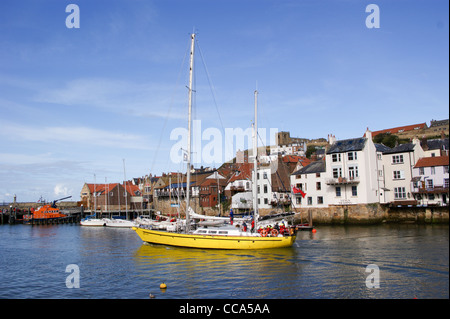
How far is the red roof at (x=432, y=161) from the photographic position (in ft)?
177

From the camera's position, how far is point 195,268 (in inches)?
1100

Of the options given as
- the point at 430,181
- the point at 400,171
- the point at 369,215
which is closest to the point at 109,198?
the point at 369,215

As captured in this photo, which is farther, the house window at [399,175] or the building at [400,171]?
the house window at [399,175]

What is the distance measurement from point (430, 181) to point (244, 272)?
136ft

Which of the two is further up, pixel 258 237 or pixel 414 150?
pixel 414 150

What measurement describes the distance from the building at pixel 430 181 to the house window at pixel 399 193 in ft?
6.02

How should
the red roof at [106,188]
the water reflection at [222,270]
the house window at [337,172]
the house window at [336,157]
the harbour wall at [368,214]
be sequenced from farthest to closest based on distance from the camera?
1. the red roof at [106,188]
2. the house window at [336,157]
3. the house window at [337,172]
4. the harbour wall at [368,214]
5. the water reflection at [222,270]

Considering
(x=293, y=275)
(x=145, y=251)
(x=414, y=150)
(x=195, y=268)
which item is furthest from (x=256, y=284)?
(x=414, y=150)

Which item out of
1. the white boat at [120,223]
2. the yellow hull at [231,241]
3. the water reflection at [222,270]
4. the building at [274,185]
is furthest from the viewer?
the white boat at [120,223]

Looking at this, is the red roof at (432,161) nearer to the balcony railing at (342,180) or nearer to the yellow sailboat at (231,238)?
the balcony railing at (342,180)

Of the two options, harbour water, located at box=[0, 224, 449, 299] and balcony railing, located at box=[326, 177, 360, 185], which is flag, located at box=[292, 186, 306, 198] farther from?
harbour water, located at box=[0, 224, 449, 299]

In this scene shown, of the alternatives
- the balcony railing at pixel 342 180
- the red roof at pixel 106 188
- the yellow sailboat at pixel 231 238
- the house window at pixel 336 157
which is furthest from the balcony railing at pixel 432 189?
the red roof at pixel 106 188
